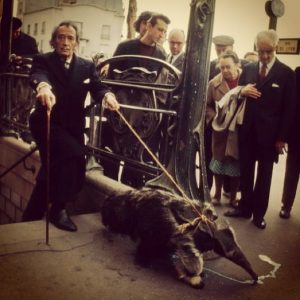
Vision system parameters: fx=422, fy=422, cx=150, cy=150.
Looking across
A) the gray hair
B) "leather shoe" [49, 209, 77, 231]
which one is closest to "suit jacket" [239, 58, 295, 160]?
the gray hair

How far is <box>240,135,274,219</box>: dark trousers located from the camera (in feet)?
16.1

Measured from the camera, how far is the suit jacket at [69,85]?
4.16 m

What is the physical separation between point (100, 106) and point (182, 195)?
1922 millimetres

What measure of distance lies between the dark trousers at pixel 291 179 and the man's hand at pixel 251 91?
98cm

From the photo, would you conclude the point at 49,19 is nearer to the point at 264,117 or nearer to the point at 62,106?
the point at 62,106

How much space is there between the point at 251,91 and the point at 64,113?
217cm

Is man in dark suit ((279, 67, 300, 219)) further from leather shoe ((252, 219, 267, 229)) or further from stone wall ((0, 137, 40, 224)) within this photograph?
stone wall ((0, 137, 40, 224))

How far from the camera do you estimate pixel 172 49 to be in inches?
255

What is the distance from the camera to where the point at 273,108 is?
4.87m

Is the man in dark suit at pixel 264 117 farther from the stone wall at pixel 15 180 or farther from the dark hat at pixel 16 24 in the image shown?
the dark hat at pixel 16 24

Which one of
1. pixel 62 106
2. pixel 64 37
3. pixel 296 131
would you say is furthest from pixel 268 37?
pixel 62 106

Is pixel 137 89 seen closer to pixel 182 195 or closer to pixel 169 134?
pixel 169 134

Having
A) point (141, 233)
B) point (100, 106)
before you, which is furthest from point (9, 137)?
point (141, 233)

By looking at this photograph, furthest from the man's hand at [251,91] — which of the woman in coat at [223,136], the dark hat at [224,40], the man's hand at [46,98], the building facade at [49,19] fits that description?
the building facade at [49,19]
